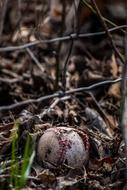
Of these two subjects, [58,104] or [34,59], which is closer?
[58,104]

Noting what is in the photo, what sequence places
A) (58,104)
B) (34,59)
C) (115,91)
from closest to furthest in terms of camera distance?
1. (58,104)
2. (115,91)
3. (34,59)

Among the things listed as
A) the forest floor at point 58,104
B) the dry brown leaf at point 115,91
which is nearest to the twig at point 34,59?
the forest floor at point 58,104

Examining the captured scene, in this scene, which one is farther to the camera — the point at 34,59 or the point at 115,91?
the point at 34,59

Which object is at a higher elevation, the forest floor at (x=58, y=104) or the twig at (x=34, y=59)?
the twig at (x=34, y=59)

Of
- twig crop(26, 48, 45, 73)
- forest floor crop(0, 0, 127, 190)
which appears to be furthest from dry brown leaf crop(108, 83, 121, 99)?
twig crop(26, 48, 45, 73)

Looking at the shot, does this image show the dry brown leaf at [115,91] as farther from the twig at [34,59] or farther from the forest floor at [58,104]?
the twig at [34,59]

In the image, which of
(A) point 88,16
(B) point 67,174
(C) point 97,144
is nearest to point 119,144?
(C) point 97,144

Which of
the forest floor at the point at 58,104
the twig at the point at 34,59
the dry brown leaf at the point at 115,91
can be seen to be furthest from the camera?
the twig at the point at 34,59

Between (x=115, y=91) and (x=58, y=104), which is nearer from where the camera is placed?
(x=58, y=104)

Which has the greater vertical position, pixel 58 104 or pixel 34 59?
pixel 34 59

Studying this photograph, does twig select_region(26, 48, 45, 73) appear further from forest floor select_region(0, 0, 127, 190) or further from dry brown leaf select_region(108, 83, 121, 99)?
dry brown leaf select_region(108, 83, 121, 99)

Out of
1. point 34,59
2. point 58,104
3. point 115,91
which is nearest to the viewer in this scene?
point 58,104
